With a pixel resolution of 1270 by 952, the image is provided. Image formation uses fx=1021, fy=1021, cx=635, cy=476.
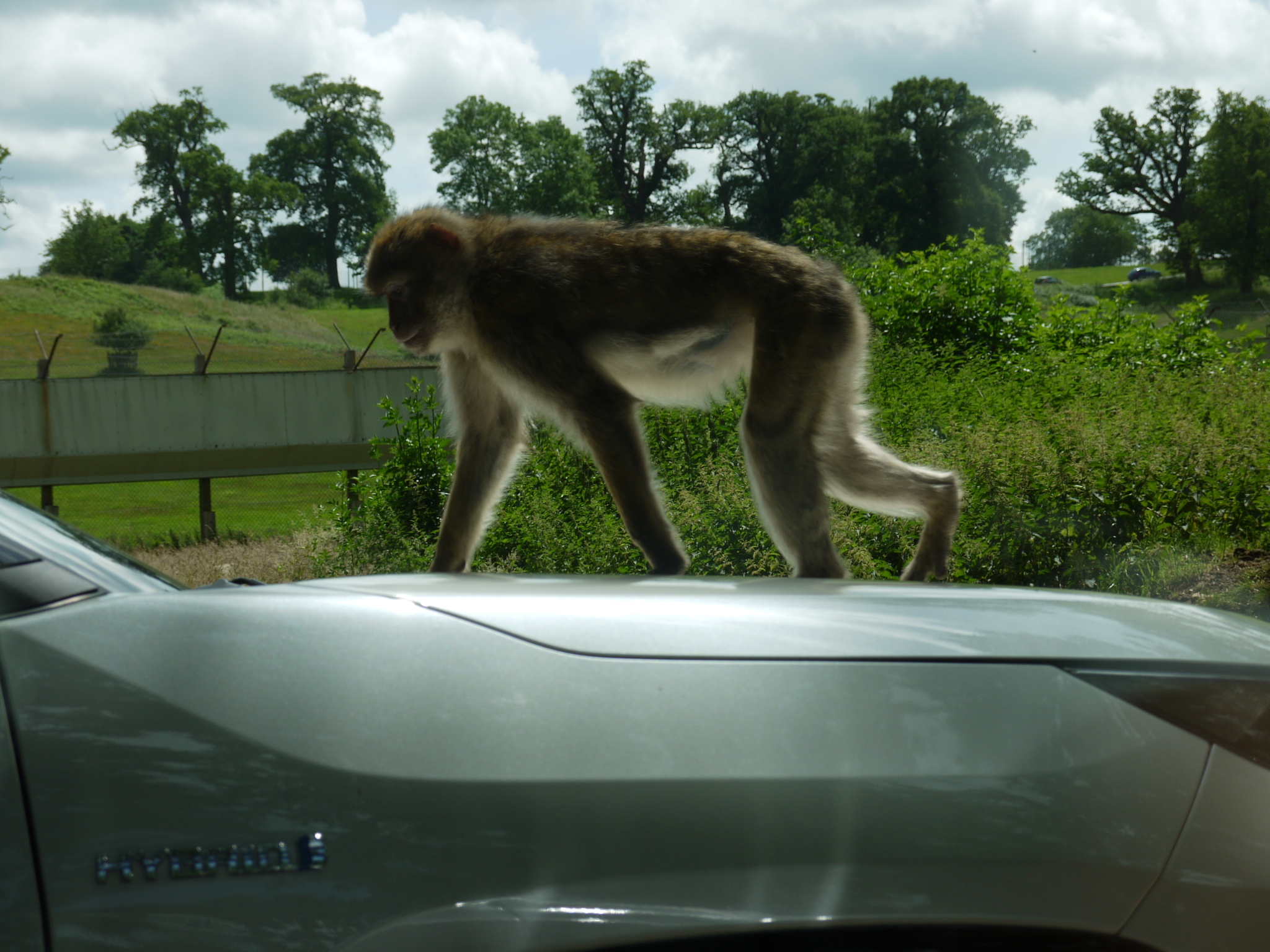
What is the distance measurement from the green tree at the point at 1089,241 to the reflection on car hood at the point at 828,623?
267 feet

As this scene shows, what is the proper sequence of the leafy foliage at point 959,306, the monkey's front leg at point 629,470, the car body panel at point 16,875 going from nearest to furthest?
the car body panel at point 16,875, the monkey's front leg at point 629,470, the leafy foliage at point 959,306

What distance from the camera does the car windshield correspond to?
1.45m

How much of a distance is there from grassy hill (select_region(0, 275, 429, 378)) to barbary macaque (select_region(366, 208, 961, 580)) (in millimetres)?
25180

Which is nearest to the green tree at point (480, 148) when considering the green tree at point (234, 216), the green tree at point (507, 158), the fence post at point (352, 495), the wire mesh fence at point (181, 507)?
the green tree at point (507, 158)

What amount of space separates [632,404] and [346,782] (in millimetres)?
2710

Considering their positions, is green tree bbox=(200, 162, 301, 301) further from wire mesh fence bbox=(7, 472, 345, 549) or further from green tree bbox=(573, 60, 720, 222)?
wire mesh fence bbox=(7, 472, 345, 549)

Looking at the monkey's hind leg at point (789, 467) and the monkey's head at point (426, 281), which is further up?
the monkey's head at point (426, 281)

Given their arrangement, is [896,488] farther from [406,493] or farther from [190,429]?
[190,429]

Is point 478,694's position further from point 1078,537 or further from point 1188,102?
point 1188,102

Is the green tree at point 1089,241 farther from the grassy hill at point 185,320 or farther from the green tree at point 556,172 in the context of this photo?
the grassy hill at point 185,320

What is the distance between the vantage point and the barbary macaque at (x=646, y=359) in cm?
369

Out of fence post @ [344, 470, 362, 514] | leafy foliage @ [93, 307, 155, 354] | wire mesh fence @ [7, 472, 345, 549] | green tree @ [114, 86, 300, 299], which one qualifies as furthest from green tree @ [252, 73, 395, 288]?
fence post @ [344, 470, 362, 514]

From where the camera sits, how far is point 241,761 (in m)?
1.18

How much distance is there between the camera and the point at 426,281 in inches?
167
